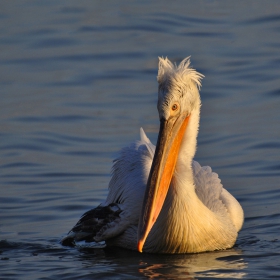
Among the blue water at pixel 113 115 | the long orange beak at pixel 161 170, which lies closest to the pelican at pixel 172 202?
the long orange beak at pixel 161 170

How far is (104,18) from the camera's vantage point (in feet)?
43.4

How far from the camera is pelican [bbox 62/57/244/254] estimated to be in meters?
5.59

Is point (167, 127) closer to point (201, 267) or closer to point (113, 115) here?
point (201, 267)

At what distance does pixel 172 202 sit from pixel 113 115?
355cm

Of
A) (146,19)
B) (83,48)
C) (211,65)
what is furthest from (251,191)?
(146,19)

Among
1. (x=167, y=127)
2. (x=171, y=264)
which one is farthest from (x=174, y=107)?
(x=171, y=264)

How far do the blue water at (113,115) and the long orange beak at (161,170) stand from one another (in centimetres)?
33

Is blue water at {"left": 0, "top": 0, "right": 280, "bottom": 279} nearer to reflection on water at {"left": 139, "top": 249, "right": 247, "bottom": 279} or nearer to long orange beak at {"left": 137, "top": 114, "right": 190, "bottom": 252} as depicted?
reflection on water at {"left": 139, "top": 249, "right": 247, "bottom": 279}

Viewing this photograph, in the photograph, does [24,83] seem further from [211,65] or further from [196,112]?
[196,112]

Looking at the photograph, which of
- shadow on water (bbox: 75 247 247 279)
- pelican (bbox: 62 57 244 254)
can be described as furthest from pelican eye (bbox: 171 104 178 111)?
shadow on water (bbox: 75 247 247 279)

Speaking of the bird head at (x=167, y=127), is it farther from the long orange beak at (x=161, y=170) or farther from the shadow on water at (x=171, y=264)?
the shadow on water at (x=171, y=264)

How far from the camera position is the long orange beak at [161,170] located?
17.8ft

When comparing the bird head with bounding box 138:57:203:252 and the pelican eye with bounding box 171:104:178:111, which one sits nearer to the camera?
the bird head with bounding box 138:57:203:252

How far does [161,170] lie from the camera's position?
5.58m
